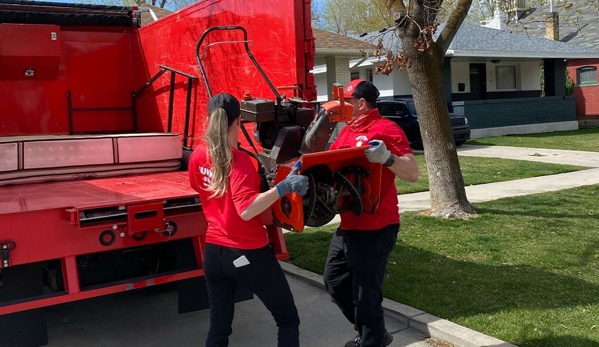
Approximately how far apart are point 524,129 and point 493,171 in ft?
37.3

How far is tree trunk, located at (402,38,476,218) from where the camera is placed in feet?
26.9

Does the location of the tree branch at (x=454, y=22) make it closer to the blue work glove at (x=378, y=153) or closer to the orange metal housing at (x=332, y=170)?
the orange metal housing at (x=332, y=170)

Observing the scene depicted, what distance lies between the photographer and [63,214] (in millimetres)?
3848

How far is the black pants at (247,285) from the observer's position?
3.40 meters

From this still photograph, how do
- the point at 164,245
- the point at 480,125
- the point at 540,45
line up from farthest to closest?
the point at 540,45 < the point at 480,125 < the point at 164,245

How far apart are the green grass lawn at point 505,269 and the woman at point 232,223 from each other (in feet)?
6.27

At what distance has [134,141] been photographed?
5.47 metres

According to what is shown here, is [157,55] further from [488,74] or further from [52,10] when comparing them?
[488,74]

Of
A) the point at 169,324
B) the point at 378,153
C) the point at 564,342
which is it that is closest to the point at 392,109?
the point at 169,324

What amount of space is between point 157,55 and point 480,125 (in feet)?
59.9

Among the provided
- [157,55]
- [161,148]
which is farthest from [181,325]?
[157,55]

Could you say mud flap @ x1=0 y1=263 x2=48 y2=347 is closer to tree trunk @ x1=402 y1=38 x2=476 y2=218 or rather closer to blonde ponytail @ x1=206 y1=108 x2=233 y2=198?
blonde ponytail @ x1=206 y1=108 x2=233 y2=198

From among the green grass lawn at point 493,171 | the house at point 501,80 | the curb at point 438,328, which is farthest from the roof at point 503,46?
the curb at point 438,328

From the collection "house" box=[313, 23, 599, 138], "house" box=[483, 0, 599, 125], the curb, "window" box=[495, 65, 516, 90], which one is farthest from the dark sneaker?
"house" box=[483, 0, 599, 125]
